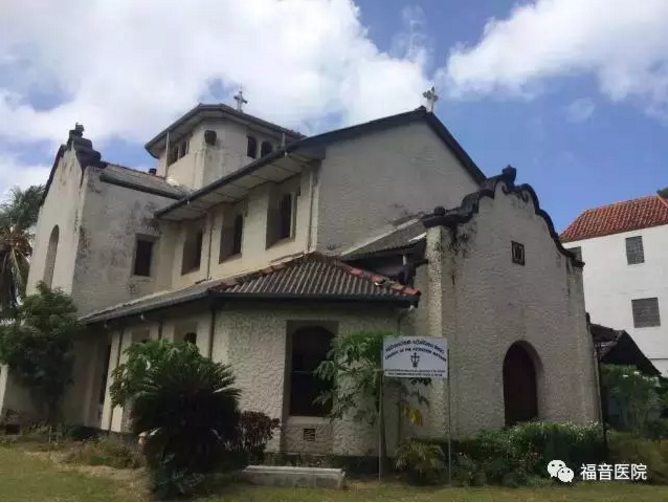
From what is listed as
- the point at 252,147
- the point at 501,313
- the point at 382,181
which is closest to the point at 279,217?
the point at 382,181

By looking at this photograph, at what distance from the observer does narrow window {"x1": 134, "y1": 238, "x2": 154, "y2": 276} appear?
21.2 meters

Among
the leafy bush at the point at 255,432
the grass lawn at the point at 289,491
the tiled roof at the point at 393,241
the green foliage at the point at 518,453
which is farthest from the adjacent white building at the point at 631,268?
the leafy bush at the point at 255,432

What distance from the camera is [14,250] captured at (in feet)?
87.0

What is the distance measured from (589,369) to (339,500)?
9.91 metres

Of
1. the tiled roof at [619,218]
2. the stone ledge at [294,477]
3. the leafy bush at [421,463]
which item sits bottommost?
the stone ledge at [294,477]

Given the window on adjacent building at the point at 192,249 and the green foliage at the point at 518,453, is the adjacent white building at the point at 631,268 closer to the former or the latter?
the green foliage at the point at 518,453

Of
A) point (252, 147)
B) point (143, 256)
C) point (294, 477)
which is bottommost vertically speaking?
point (294, 477)

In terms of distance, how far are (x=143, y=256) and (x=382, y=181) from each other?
381 inches

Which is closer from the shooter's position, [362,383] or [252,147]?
[362,383]

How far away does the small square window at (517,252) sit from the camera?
14523 mm

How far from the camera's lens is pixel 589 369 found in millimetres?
16016

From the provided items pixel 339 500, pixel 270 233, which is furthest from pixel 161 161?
pixel 339 500

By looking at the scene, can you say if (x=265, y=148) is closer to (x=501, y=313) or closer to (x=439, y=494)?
(x=501, y=313)

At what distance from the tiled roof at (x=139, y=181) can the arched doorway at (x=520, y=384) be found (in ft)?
45.9
